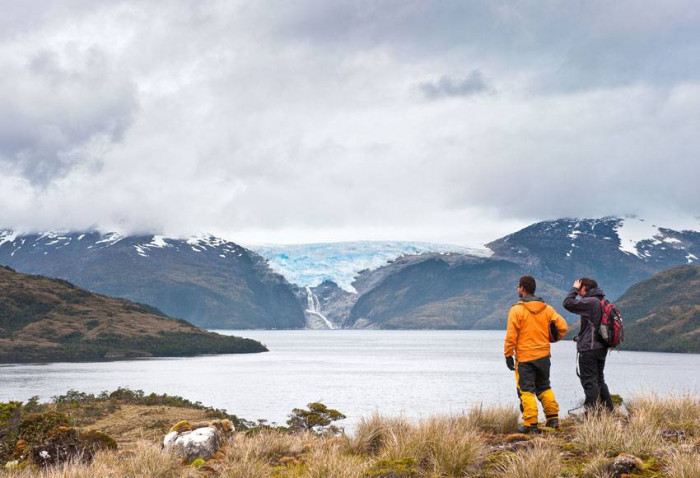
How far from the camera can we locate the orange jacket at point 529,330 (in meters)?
14.6

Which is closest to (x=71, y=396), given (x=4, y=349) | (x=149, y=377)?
(x=149, y=377)

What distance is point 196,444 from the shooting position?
14766 millimetres

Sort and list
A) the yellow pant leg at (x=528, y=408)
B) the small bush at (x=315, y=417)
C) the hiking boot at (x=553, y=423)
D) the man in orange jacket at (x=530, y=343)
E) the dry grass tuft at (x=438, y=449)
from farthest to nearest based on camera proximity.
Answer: the small bush at (x=315, y=417) → the hiking boot at (x=553, y=423) → the man in orange jacket at (x=530, y=343) → the yellow pant leg at (x=528, y=408) → the dry grass tuft at (x=438, y=449)

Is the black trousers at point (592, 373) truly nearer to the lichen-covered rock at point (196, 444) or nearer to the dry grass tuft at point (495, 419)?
the dry grass tuft at point (495, 419)

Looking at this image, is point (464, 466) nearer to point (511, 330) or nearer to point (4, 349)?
point (511, 330)

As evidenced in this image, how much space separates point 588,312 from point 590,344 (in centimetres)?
77

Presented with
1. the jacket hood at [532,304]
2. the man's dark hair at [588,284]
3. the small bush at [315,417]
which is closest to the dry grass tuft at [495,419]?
the jacket hood at [532,304]

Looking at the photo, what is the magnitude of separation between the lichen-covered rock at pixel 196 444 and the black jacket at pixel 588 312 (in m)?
8.13

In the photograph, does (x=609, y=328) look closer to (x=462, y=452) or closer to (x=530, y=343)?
(x=530, y=343)

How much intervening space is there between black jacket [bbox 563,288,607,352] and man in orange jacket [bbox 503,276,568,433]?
0.56 m

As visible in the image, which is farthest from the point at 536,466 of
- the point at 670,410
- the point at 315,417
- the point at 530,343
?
the point at 315,417

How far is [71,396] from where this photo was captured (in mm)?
56875

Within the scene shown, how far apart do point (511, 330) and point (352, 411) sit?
56.5 meters

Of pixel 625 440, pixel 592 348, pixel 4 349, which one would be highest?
pixel 592 348
